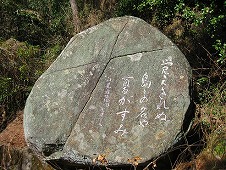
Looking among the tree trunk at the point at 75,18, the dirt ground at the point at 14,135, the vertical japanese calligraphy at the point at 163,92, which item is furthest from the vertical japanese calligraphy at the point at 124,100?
the tree trunk at the point at 75,18

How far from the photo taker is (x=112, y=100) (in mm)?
4402

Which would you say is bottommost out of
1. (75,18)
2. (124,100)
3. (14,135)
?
(14,135)

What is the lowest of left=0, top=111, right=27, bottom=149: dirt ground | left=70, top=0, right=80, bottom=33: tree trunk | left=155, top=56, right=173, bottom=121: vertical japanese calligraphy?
left=0, top=111, right=27, bottom=149: dirt ground

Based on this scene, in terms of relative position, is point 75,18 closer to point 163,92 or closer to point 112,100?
point 112,100

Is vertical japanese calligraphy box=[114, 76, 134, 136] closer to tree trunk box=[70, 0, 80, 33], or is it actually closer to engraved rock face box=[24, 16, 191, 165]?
engraved rock face box=[24, 16, 191, 165]

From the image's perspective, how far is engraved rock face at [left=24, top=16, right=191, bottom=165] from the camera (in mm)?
4164

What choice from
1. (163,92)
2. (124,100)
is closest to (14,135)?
(124,100)

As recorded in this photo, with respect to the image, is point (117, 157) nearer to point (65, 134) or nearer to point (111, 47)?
point (65, 134)

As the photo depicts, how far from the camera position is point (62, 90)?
4520 mm

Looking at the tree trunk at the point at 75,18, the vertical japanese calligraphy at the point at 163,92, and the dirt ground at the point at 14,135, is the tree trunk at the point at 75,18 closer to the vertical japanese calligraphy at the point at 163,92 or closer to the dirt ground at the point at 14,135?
the dirt ground at the point at 14,135

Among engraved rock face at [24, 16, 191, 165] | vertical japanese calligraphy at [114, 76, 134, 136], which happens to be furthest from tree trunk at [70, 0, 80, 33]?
vertical japanese calligraphy at [114, 76, 134, 136]

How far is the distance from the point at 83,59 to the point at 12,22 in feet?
12.8

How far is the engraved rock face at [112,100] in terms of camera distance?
4164 millimetres

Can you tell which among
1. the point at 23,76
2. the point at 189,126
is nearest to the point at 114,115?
the point at 189,126
